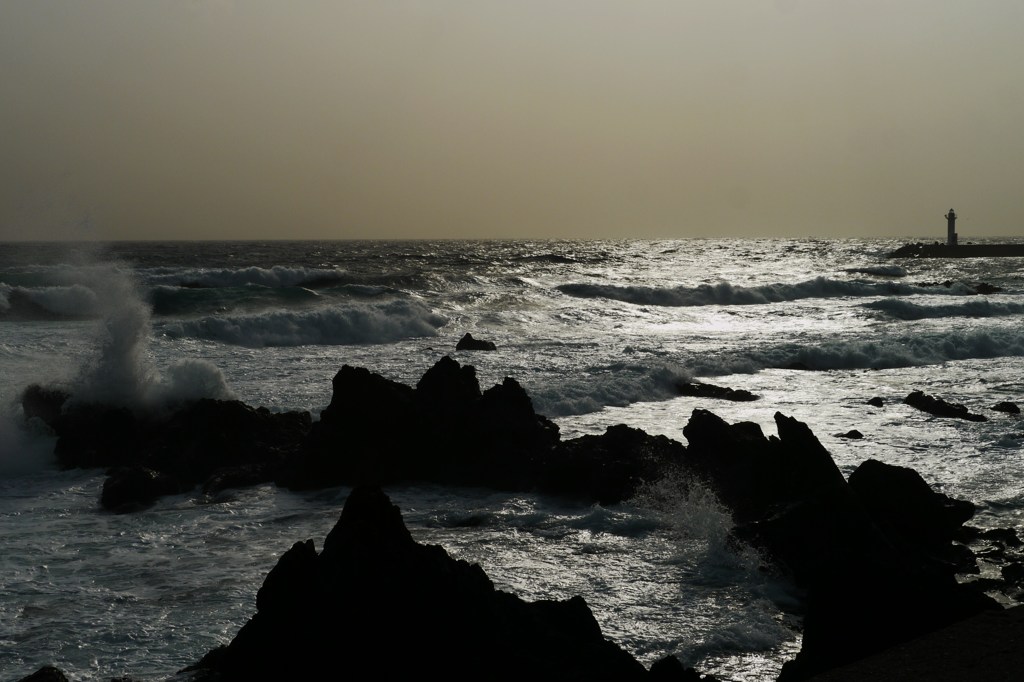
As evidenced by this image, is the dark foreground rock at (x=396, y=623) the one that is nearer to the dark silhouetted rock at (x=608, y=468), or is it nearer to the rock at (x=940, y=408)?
the dark silhouetted rock at (x=608, y=468)

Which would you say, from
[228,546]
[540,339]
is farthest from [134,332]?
[540,339]

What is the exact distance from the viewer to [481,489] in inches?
511

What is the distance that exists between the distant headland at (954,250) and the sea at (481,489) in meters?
57.7

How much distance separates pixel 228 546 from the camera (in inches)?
415

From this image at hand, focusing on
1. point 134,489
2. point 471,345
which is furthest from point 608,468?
point 471,345

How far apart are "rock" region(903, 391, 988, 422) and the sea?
385 mm

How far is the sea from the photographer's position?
840 centimetres

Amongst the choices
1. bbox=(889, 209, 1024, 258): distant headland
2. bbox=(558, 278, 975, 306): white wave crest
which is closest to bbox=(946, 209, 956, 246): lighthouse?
bbox=(889, 209, 1024, 258): distant headland

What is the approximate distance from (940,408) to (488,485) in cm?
1039

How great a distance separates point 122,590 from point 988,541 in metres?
9.18

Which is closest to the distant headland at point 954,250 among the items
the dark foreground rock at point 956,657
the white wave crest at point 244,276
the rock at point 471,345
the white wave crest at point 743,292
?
the white wave crest at point 743,292

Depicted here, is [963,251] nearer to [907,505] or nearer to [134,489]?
[907,505]

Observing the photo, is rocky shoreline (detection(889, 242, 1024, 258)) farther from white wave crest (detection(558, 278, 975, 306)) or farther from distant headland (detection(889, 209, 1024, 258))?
white wave crest (detection(558, 278, 975, 306))

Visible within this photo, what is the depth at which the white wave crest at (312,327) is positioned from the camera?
32250 mm
